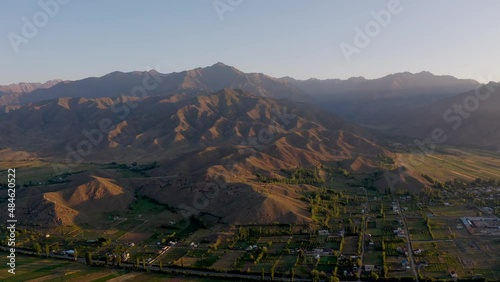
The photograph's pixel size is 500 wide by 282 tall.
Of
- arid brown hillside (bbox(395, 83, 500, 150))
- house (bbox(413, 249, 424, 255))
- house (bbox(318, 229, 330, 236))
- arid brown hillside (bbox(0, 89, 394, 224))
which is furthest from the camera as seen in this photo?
arid brown hillside (bbox(395, 83, 500, 150))

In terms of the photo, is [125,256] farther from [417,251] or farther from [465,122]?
[465,122]

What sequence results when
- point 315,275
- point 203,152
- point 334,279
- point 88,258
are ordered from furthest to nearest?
point 203,152 → point 88,258 → point 315,275 → point 334,279

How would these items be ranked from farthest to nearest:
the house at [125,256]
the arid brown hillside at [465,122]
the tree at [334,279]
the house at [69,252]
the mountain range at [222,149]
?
the arid brown hillside at [465,122] → the mountain range at [222,149] → the house at [69,252] → the house at [125,256] → the tree at [334,279]

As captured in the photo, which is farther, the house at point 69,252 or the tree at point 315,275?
the house at point 69,252

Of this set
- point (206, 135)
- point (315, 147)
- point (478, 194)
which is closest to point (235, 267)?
point (478, 194)

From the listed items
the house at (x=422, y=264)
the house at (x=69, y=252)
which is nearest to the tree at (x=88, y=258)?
the house at (x=69, y=252)

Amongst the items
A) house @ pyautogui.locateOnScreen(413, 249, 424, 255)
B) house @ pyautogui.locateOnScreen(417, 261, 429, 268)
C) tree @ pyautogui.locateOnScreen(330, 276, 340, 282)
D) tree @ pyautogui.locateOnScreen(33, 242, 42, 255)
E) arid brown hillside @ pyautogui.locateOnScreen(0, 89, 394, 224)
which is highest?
arid brown hillside @ pyautogui.locateOnScreen(0, 89, 394, 224)

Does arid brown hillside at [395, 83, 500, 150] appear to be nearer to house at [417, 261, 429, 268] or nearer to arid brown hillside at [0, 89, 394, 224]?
arid brown hillside at [0, 89, 394, 224]

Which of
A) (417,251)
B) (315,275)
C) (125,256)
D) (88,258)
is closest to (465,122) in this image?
(417,251)

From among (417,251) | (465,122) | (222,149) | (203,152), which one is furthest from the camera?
(465,122)

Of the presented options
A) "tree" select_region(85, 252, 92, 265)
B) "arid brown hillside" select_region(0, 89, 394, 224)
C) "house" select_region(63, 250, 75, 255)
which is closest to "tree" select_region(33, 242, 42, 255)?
"house" select_region(63, 250, 75, 255)

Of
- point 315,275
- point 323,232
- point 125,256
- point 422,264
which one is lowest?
point 422,264

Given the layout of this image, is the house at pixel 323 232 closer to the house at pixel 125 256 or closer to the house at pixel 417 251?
the house at pixel 417 251
